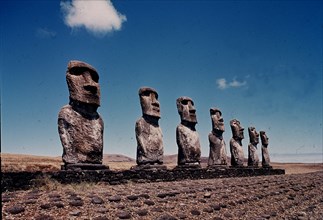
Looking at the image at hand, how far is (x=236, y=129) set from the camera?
1966 centimetres

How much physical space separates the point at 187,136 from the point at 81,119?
564 centimetres

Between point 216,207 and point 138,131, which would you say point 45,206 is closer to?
point 216,207

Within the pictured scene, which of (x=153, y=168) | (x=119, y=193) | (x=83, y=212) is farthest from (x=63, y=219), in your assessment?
(x=153, y=168)

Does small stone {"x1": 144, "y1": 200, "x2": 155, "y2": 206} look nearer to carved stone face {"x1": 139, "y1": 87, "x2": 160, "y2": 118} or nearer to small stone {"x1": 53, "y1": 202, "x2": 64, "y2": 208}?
small stone {"x1": 53, "y1": 202, "x2": 64, "y2": 208}

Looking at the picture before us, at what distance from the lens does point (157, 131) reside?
1281 cm

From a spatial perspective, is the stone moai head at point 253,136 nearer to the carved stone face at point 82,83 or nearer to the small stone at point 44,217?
the carved stone face at point 82,83

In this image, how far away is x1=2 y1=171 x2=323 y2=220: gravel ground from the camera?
549 cm

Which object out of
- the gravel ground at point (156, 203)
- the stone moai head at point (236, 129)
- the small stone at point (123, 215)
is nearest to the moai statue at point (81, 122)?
the gravel ground at point (156, 203)

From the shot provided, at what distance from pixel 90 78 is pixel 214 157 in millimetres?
8592

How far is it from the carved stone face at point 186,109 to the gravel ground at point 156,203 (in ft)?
13.4

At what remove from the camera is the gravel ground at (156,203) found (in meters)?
5.49

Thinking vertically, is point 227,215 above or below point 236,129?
below

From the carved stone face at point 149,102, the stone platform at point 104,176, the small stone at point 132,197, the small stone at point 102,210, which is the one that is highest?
the carved stone face at point 149,102

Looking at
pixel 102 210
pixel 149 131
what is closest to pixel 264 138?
pixel 149 131
